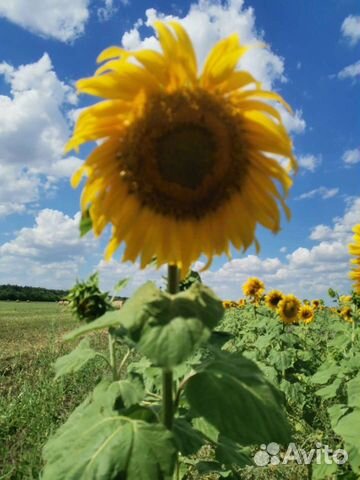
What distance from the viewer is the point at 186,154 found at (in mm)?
2049

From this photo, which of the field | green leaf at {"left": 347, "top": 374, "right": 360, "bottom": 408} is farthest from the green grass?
green leaf at {"left": 347, "top": 374, "right": 360, "bottom": 408}

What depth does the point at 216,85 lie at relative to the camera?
2.02 meters

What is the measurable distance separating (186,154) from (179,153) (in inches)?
1.2

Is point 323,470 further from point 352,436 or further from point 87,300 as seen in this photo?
point 87,300

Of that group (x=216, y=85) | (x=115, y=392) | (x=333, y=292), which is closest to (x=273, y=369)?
(x=333, y=292)

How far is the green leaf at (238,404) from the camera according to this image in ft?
6.06

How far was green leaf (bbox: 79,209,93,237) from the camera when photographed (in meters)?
2.09

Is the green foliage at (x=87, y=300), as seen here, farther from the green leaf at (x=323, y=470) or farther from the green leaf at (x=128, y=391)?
the green leaf at (x=323, y=470)

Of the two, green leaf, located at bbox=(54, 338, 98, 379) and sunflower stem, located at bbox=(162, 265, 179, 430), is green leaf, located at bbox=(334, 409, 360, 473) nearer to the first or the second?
sunflower stem, located at bbox=(162, 265, 179, 430)

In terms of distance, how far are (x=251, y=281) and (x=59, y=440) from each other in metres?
8.81

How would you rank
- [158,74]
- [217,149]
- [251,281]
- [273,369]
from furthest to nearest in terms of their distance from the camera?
[251,281]
[273,369]
[217,149]
[158,74]

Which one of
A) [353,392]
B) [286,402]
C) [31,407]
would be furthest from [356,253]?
[31,407]

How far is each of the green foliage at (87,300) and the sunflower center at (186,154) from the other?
707mm

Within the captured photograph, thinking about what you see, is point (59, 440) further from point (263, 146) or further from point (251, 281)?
point (251, 281)
